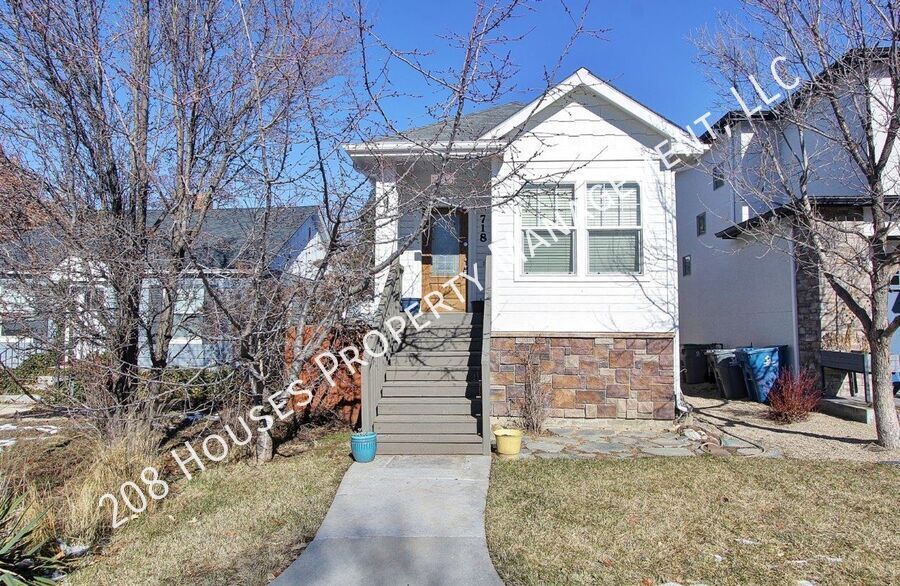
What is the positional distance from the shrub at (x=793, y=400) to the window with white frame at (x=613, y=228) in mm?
2981

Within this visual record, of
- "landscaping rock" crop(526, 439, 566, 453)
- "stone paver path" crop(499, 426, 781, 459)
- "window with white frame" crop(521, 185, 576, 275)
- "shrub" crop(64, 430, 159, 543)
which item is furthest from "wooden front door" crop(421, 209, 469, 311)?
"shrub" crop(64, 430, 159, 543)

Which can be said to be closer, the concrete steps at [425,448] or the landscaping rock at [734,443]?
the concrete steps at [425,448]

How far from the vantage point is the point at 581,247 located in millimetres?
8492

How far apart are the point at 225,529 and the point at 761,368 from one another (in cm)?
932

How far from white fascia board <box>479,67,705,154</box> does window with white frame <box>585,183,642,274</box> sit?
0.86m

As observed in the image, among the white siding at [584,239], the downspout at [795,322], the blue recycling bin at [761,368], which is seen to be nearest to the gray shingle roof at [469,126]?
the white siding at [584,239]

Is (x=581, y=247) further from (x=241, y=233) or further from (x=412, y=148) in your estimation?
(x=241, y=233)

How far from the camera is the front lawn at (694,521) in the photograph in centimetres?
379

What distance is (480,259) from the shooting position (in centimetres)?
1000

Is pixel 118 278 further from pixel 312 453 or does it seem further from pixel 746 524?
pixel 746 524

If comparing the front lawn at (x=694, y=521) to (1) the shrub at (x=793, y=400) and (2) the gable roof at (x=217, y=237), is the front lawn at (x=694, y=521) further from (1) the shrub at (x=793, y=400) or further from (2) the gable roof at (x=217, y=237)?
(2) the gable roof at (x=217, y=237)

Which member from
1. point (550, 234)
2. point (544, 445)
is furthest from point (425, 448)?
point (550, 234)

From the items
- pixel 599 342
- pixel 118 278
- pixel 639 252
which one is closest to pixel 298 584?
pixel 118 278

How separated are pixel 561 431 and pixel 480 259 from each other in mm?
3453
